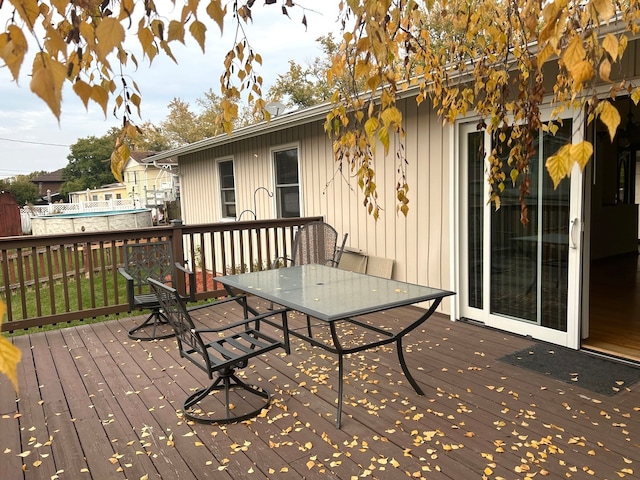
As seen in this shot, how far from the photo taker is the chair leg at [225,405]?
2.81 metres

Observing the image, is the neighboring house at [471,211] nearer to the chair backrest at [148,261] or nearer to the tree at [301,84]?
the chair backrest at [148,261]

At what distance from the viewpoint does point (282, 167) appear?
7.42 meters

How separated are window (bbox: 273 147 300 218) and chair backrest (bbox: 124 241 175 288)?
2.60 meters

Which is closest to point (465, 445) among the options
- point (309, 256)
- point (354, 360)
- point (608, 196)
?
point (354, 360)

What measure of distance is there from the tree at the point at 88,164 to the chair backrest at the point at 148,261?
45939mm

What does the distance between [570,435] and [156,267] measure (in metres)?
3.98

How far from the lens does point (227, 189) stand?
920 centimetres

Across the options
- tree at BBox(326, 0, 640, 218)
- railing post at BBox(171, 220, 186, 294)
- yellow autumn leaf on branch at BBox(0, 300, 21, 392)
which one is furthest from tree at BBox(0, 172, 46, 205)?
yellow autumn leaf on branch at BBox(0, 300, 21, 392)

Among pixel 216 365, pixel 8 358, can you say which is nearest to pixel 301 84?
pixel 216 365

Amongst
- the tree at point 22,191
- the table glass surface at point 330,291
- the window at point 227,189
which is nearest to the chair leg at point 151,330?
the table glass surface at point 330,291

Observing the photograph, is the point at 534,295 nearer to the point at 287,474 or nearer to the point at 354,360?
the point at 354,360

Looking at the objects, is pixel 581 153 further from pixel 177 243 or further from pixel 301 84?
pixel 301 84

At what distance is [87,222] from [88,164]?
1442 inches

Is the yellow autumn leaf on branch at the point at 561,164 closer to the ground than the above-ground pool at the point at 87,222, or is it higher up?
higher up
